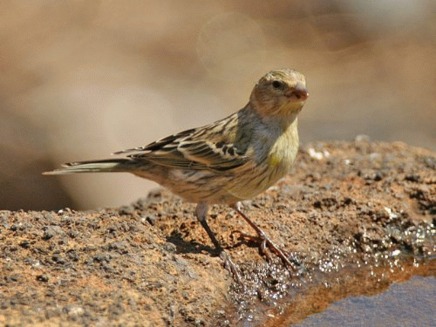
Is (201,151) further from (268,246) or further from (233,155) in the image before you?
(268,246)

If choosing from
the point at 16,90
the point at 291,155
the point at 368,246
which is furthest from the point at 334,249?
the point at 16,90

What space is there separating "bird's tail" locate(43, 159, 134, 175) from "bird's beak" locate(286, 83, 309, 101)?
1.34 metres

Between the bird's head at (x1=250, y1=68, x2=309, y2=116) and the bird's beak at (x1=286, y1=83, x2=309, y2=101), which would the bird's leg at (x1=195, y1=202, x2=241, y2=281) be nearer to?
the bird's head at (x1=250, y1=68, x2=309, y2=116)

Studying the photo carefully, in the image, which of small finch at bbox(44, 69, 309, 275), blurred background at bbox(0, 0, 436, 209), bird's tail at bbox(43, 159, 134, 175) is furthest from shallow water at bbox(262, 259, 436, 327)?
blurred background at bbox(0, 0, 436, 209)

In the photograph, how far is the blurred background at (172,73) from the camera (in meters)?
11.6

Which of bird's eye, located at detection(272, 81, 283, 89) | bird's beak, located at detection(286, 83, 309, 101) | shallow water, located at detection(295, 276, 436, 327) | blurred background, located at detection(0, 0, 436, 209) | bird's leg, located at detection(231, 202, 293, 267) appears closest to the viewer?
shallow water, located at detection(295, 276, 436, 327)

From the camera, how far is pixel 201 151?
702 centimetres

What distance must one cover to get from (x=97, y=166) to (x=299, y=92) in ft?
5.27

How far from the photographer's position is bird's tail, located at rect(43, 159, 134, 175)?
22.9ft

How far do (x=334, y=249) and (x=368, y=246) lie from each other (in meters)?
0.30

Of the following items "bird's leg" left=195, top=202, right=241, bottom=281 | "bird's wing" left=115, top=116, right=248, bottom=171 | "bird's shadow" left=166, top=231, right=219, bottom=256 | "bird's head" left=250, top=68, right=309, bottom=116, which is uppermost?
"bird's head" left=250, top=68, right=309, bottom=116

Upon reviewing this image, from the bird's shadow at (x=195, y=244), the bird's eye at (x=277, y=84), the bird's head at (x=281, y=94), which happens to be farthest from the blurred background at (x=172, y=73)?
the bird's shadow at (x=195, y=244)

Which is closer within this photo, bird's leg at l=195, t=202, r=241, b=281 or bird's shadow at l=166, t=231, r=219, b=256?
bird's leg at l=195, t=202, r=241, b=281

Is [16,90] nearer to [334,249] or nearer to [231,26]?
[231,26]
